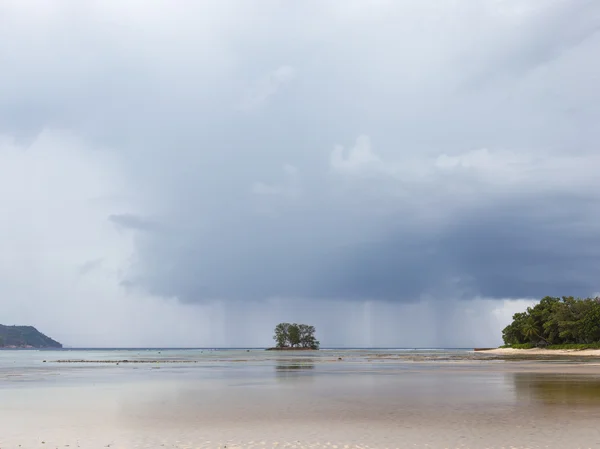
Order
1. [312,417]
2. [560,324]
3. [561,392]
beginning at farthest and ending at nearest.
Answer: [560,324], [561,392], [312,417]

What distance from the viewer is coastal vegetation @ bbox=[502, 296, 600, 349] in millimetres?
141500

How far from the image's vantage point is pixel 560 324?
495 ft

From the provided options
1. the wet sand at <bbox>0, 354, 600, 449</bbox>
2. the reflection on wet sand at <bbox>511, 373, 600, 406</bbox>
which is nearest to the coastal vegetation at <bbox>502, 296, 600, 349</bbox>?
the reflection on wet sand at <bbox>511, 373, 600, 406</bbox>

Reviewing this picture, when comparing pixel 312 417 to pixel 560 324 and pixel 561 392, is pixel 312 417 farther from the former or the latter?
pixel 560 324

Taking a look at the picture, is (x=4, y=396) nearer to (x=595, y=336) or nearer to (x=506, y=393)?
(x=506, y=393)

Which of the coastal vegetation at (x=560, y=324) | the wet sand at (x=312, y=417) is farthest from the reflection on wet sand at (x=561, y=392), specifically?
the coastal vegetation at (x=560, y=324)

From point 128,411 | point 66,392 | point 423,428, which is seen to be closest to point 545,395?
point 423,428

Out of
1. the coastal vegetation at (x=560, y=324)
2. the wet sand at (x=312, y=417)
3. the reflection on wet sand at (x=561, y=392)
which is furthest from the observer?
the coastal vegetation at (x=560, y=324)

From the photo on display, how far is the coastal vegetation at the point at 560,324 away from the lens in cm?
14150

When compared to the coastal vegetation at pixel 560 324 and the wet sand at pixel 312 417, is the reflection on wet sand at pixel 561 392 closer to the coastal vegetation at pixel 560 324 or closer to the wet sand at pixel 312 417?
the wet sand at pixel 312 417

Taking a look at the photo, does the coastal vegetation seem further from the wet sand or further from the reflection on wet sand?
the wet sand

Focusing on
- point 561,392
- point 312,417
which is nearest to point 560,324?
point 561,392

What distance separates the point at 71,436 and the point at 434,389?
87.5 feet

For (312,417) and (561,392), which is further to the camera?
(561,392)
